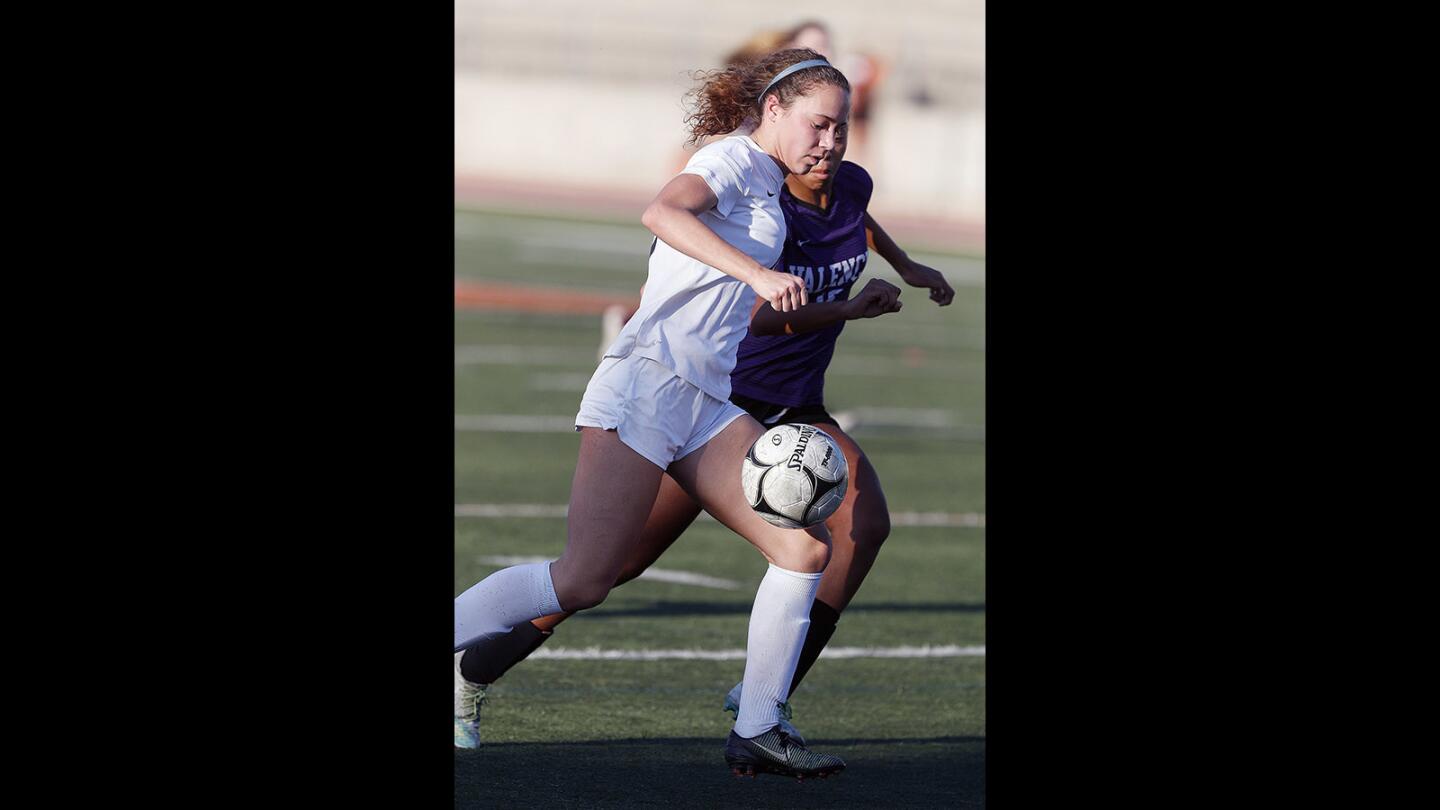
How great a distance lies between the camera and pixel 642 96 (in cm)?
3950

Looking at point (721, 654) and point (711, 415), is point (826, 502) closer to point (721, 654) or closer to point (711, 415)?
point (711, 415)

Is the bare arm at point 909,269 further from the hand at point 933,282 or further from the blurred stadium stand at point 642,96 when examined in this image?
the blurred stadium stand at point 642,96

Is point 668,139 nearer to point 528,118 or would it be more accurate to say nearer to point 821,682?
point 528,118

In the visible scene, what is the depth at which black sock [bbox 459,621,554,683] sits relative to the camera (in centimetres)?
520

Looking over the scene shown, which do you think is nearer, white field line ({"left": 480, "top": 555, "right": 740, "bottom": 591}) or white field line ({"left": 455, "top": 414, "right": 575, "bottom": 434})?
white field line ({"left": 480, "top": 555, "right": 740, "bottom": 591})

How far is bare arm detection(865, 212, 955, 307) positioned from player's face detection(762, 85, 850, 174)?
0.76 m

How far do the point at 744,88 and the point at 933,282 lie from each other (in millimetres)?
927

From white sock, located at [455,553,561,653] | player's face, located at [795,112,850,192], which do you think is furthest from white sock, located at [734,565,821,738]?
player's face, located at [795,112,850,192]

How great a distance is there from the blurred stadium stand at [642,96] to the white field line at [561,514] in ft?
86.6

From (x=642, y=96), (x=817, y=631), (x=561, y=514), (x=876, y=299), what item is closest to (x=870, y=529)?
(x=817, y=631)

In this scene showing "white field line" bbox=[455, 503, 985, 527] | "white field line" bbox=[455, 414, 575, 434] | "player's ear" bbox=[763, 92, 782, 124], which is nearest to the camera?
"player's ear" bbox=[763, 92, 782, 124]

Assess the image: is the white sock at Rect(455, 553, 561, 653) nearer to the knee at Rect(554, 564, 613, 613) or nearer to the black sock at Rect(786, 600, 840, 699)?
the knee at Rect(554, 564, 613, 613)
